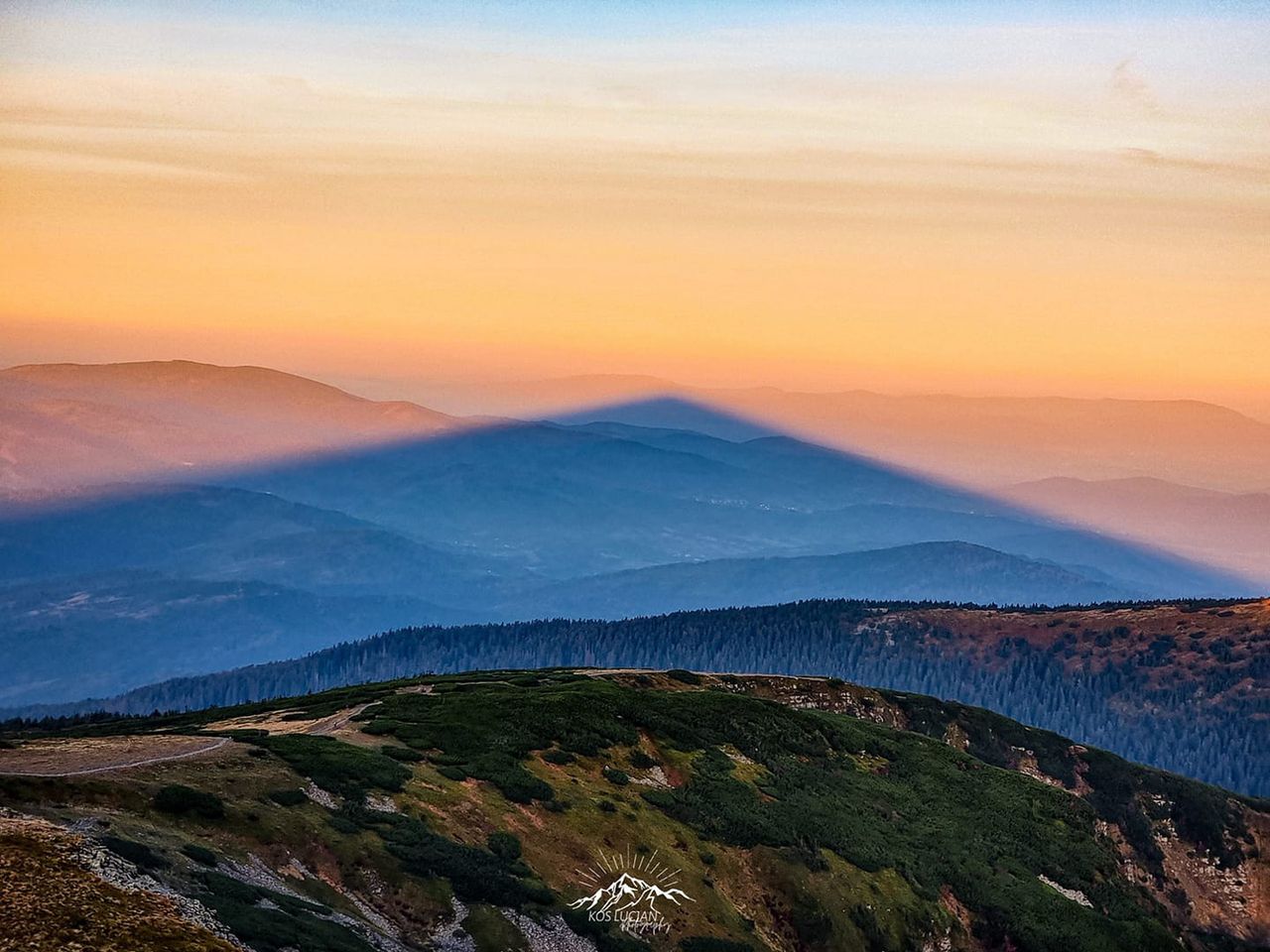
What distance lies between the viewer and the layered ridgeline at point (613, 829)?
62500 millimetres

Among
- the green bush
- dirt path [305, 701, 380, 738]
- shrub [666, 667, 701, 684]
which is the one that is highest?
the green bush

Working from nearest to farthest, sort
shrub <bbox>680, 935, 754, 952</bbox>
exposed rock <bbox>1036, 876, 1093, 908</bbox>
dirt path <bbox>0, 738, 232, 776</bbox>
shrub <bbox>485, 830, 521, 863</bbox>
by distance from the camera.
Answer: dirt path <bbox>0, 738, 232, 776</bbox>, shrub <bbox>680, 935, 754, 952</bbox>, shrub <bbox>485, 830, 521, 863</bbox>, exposed rock <bbox>1036, 876, 1093, 908</bbox>

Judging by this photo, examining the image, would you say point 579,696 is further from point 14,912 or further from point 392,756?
point 14,912

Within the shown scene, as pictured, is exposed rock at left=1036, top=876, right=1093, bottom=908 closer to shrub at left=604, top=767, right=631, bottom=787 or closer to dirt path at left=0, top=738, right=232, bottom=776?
shrub at left=604, top=767, right=631, bottom=787

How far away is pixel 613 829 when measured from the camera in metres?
91.1

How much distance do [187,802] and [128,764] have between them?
7721mm

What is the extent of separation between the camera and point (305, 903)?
6462 centimetres

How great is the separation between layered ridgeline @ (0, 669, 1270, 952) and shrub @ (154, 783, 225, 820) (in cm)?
13

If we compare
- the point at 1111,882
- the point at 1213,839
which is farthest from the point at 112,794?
the point at 1213,839

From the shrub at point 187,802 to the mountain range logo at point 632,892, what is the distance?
62.1ft

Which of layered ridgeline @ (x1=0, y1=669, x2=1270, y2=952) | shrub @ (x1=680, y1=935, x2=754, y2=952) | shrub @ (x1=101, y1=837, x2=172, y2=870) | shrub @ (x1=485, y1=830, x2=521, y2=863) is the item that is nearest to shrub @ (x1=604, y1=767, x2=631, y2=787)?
layered ridgeline @ (x1=0, y1=669, x2=1270, y2=952)

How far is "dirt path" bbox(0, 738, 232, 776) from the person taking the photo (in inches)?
2760

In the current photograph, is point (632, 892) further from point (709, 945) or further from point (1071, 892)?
point (1071, 892)

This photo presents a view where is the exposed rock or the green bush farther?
the exposed rock
